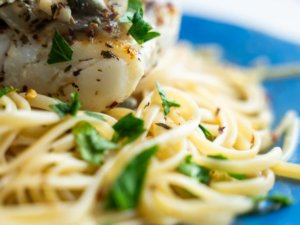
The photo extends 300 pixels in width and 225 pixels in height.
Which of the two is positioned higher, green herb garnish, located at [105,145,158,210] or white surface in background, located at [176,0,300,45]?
white surface in background, located at [176,0,300,45]

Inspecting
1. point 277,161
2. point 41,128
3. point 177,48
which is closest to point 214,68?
point 177,48

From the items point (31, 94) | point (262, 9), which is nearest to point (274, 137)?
point (31, 94)

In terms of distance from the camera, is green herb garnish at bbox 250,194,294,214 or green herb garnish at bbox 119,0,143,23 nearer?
green herb garnish at bbox 250,194,294,214

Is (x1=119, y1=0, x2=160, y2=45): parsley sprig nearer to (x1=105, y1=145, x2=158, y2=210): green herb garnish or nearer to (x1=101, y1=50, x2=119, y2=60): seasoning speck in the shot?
(x1=101, y1=50, x2=119, y2=60): seasoning speck

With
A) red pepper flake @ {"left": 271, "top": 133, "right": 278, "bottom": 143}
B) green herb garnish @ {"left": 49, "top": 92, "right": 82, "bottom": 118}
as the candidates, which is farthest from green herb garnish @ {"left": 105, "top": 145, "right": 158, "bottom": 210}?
red pepper flake @ {"left": 271, "top": 133, "right": 278, "bottom": 143}

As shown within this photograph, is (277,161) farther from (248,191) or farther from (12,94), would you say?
(12,94)

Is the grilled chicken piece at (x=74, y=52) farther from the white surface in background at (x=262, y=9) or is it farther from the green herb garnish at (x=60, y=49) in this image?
the white surface in background at (x=262, y=9)
